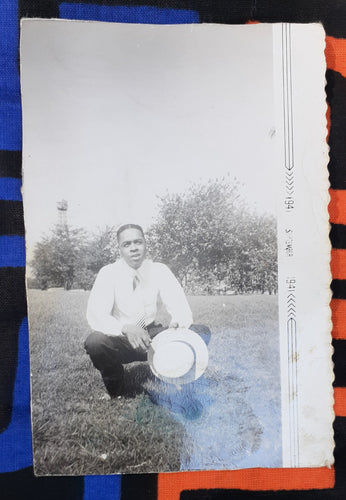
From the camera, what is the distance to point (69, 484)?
469 mm

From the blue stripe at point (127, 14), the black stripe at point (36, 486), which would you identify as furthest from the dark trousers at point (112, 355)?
the blue stripe at point (127, 14)

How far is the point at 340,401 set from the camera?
48 centimetres

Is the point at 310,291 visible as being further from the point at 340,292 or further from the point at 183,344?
the point at 183,344

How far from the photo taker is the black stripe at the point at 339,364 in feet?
1.58

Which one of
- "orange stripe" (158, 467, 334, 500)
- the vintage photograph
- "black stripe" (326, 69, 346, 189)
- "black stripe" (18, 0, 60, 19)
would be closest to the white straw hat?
the vintage photograph

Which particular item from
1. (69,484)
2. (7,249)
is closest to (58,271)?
(7,249)

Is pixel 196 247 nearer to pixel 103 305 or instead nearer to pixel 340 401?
pixel 103 305

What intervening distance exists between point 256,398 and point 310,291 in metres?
0.12

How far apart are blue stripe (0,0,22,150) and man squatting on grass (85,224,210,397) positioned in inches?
5.7

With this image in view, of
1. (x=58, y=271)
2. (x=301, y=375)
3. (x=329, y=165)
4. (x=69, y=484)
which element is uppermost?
(x=329, y=165)

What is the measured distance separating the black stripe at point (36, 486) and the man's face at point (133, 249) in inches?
8.9

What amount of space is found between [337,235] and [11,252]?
34cm

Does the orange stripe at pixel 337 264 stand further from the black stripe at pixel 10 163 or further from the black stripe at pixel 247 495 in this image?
Result: the black stripe at pixel 10 163

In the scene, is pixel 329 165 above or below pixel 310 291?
above
